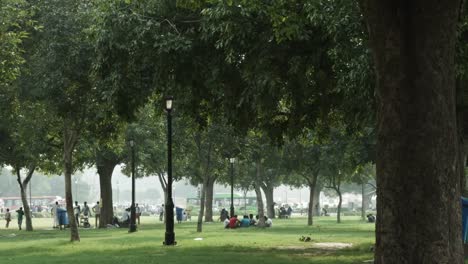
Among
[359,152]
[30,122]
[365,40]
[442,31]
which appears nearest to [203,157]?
[30,122]

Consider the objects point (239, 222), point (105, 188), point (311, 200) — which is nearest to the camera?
point (239, 222)

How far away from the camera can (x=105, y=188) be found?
45.6 m

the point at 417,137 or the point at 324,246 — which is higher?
the point at 417,137

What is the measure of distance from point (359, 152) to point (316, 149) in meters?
18.9

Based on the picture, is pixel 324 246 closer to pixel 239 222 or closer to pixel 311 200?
pixel 239 222

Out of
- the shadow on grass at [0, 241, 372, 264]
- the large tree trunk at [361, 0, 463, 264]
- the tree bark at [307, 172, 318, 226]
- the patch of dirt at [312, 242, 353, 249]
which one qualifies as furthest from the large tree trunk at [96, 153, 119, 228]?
the large tree trunk at [361, 0, 463, 264]

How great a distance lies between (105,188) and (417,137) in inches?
1557

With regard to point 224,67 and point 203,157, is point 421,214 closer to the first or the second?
point 224,67

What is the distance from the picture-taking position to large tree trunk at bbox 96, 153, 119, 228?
43994 mm

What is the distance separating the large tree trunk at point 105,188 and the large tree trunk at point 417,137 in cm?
3696

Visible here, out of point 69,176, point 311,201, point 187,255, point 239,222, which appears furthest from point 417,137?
point 311,201

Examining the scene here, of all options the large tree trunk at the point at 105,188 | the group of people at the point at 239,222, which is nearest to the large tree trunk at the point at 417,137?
the group of people at the point at 239,222

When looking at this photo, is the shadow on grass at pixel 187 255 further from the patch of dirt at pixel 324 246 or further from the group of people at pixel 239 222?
the group of people at pixel 239 222

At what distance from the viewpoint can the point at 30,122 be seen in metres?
29.8
